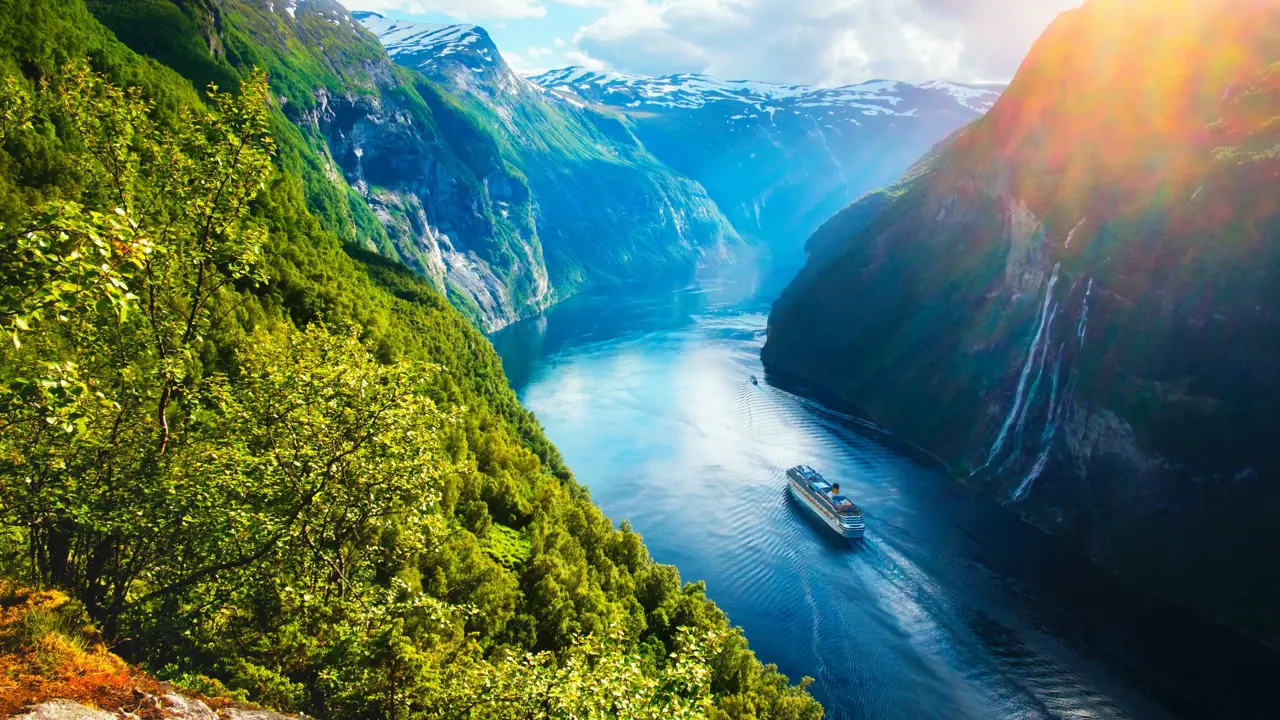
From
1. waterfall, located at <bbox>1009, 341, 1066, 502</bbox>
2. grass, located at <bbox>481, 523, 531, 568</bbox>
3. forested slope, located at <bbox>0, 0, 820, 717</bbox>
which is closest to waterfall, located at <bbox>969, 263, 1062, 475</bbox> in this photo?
waterfall, located at <bbox>1009, 341, 1066, 502</bbox>

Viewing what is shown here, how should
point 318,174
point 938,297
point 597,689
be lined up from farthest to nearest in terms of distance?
point 318,174 < point 938,297 < point 597,689

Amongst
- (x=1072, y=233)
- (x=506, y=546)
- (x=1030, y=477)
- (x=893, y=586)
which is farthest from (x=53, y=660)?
(x=1072, y=233)

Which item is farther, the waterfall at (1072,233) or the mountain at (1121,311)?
the waterfall at (1072,233)

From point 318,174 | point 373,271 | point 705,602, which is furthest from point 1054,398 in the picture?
point 318,174

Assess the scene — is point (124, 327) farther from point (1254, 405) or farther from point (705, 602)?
point (1254, 405)

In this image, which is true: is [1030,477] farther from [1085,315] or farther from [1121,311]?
[1121,311]

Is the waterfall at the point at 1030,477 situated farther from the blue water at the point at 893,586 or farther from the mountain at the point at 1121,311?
the blue water at the point at 893,586

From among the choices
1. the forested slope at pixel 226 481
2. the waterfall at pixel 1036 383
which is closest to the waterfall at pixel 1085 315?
the waterfall at pixel 1036 383
